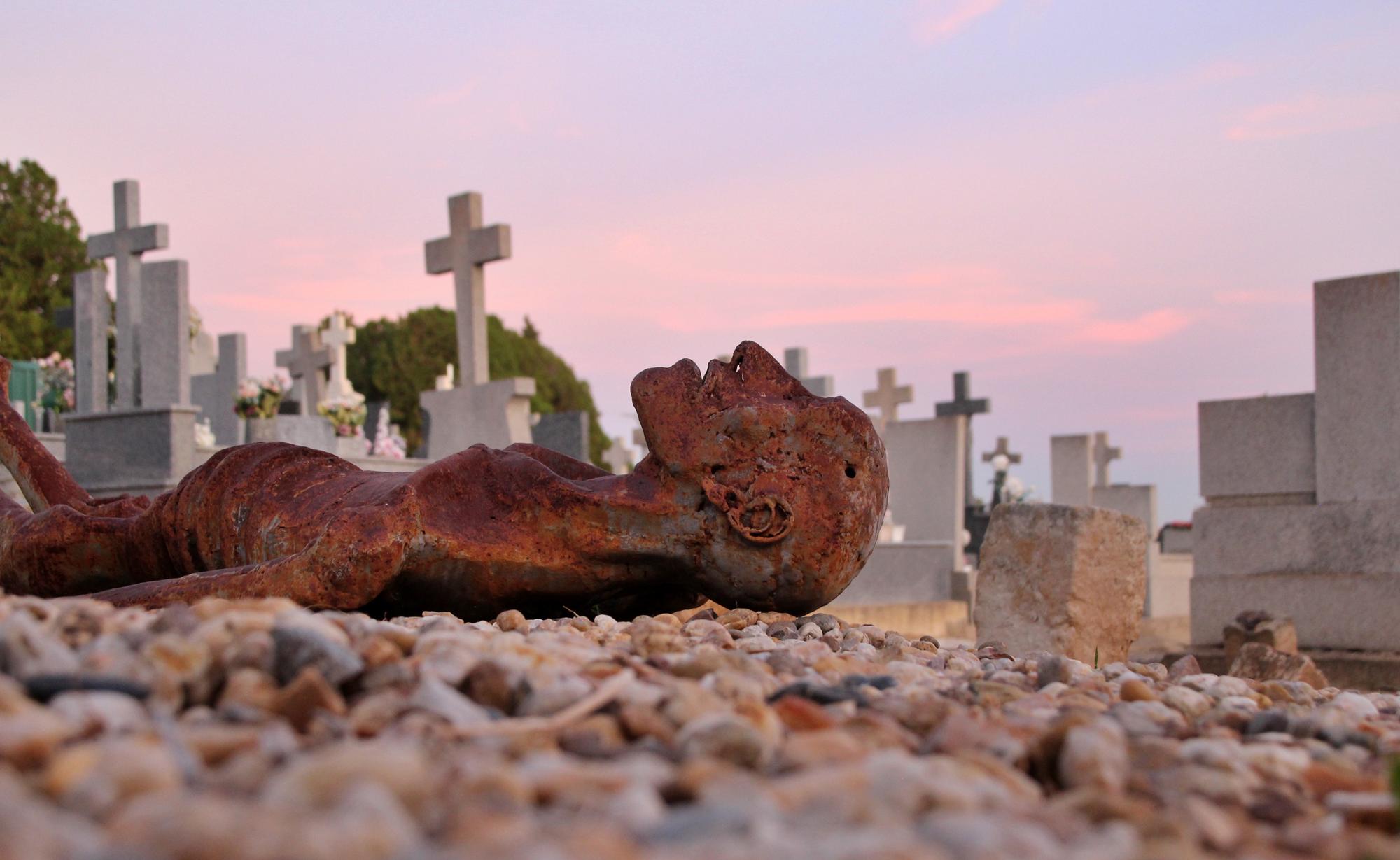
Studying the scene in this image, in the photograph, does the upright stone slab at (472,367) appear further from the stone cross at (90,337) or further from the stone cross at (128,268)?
the stone cross at (90,337)

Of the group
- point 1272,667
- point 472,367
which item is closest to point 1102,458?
point 472,367

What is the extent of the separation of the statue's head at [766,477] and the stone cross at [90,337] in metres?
12.8

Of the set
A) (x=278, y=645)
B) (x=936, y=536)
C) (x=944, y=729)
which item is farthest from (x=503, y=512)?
(x=936, y=536)

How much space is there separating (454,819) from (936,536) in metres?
14.2

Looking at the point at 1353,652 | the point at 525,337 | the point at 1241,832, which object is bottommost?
the point at 1353,652

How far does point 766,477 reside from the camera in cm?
378

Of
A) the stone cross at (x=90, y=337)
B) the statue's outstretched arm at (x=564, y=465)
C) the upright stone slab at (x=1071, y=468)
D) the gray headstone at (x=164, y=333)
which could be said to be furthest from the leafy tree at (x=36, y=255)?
the statue's outstretched arm at (x=564, y=465)

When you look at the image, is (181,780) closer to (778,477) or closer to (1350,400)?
(778,477)

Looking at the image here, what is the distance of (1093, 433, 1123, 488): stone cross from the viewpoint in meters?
24.7

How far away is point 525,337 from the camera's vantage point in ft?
125

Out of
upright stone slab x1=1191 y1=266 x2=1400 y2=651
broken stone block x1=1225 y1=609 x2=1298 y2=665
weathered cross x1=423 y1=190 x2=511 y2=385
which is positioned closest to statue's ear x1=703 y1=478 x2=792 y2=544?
broken stone block x1=1225 y1=609 x2=1298 y2=665

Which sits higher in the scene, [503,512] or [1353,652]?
[503,512]

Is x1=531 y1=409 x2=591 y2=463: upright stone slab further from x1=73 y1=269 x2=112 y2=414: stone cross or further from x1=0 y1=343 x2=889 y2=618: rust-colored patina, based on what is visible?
x1=0 y1=343 x2=889 y2=618: rust-colored patina

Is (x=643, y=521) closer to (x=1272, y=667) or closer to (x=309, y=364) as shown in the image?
(x=1272, y=667)
